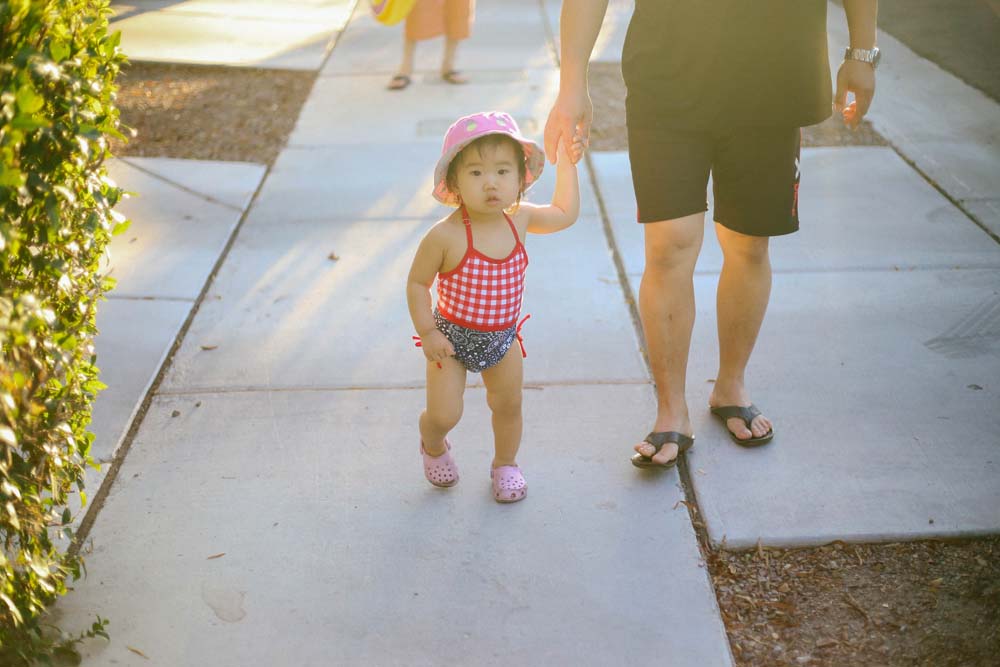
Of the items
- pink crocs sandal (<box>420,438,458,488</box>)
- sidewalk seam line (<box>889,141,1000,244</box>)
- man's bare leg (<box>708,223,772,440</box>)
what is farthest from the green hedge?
sidewalk seam line (<box>889,141,1000,244</box>)

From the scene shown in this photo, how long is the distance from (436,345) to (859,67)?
5.01ft

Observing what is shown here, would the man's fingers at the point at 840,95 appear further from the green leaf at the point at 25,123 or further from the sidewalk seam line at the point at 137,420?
the sidewalk seam line at the point at 137,420

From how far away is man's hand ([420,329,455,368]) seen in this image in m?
2.78

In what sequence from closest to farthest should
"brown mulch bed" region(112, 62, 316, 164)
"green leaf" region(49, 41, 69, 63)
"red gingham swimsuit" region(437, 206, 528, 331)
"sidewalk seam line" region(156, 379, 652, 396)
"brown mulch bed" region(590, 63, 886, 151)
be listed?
"green leaf" region(49, 41, 69, 63)
"red gingham swimsuit" region(437, 206, 528, 331)
"sidewalk seam line" region(156, 379, 652, 396)
"brown mulch bed" region(590, 63, 886, 151)
"brown mulch bed" region(112, 62, 316, 164)

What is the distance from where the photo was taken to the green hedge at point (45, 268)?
210 centimetres

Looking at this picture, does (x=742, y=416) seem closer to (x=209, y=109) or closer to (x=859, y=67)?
(x=859, y=67)

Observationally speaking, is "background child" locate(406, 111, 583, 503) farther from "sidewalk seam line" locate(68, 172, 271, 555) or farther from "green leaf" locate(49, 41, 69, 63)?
"sidewalk seam line" locate(68, 172, 271, 555)

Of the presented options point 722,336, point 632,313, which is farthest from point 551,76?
point 722,336

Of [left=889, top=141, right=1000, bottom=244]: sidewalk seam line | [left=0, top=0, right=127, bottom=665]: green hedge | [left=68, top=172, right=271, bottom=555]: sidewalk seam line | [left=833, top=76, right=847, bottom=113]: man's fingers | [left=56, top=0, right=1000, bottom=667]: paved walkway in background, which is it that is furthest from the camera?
[left=889, top=141, right=1000, bottom=244]: sidewalk seam line

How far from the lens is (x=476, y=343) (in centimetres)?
289

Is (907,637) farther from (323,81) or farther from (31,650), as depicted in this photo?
(323,81)

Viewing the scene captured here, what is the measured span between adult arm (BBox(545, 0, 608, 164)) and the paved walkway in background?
1.06 m

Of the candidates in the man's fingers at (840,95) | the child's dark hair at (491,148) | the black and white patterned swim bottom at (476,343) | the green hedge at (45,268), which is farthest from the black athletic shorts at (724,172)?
the green hedge at (45,268)

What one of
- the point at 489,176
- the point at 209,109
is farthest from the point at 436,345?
the point at 209,109
